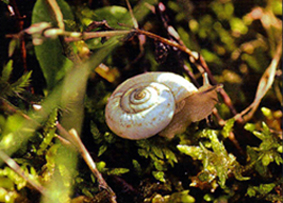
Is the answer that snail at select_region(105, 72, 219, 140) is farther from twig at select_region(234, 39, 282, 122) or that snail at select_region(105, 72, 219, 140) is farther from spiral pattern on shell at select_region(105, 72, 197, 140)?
twig at select_region(234, 39, 282, 122)

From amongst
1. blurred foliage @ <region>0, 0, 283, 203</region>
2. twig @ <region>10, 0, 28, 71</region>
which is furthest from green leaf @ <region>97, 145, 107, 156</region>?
twig @ <region>10, 0, 28, 71</region>

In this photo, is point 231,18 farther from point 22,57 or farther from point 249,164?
point 22,57

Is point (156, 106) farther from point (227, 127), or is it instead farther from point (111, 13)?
point (111, 13)

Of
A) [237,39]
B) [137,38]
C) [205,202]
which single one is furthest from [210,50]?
[205,202]

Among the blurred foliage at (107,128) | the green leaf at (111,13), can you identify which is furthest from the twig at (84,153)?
the green leaf at (111,13)

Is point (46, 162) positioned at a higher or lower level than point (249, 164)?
higher

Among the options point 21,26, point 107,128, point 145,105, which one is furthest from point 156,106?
point 21,26
